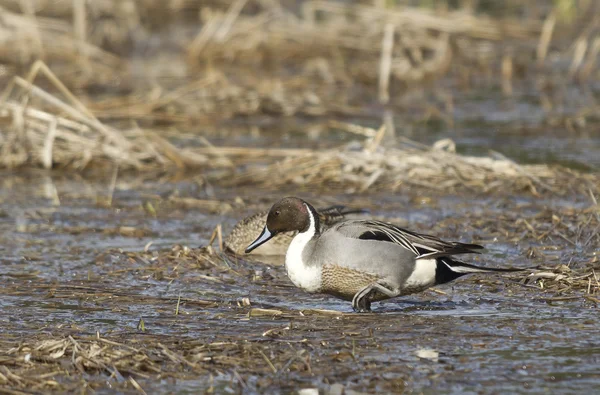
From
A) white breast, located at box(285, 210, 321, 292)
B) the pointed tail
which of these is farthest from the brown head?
the pointed tail

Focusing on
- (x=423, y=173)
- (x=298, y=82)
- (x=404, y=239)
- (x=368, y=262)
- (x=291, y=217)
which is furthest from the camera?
(x=298, y=82)

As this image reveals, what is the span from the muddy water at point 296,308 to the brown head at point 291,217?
418mm

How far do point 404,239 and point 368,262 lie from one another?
9.5 inches

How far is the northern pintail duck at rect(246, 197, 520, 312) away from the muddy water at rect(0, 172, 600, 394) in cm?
14

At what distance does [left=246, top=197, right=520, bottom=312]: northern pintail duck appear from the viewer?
17.6 ft

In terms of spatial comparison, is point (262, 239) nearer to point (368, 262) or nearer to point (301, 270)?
point (301, 270)

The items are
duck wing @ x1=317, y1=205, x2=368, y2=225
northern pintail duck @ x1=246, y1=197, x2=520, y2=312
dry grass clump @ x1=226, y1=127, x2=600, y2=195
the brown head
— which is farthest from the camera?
dry grass clump @ x1=226, y1=127, x2=600, y2=195

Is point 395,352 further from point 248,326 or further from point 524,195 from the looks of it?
point 524,195

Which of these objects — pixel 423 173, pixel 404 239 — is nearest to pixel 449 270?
pixel 404 239

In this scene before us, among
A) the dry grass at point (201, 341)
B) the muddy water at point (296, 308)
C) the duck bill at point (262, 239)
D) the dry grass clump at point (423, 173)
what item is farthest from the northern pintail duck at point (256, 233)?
the dry grass clump at point (423, 173)

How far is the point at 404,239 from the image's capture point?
548 cm

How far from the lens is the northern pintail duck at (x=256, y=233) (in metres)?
7.03

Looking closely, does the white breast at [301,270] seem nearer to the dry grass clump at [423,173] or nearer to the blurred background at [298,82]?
the dry grass clump at [423,173]

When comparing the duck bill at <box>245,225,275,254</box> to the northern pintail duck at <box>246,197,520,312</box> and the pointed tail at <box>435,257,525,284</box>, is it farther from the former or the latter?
the pointed tail at <box>435,257,525,284</box>
